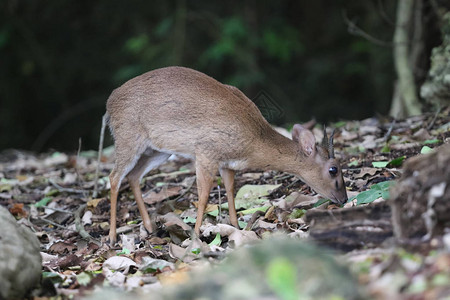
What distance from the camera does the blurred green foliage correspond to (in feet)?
37.1

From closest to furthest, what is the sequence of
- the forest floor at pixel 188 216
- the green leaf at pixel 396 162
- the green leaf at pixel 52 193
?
the forest floor at pixel 188 216 < the green leaf at pixel 396 162 < the green leaf at pixel 52 193

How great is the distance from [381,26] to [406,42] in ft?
11.1

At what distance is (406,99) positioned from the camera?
8.49m

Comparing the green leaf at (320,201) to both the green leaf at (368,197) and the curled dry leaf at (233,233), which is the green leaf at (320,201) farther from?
the curled dry leaf at (233,233)

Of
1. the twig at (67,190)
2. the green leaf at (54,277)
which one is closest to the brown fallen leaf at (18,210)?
the twig at (67,190)

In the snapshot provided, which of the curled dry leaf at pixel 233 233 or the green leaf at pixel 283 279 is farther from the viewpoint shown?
the curled dry leaf at pixel 233 233

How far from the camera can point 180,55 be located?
11078mm

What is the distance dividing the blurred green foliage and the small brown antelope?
18.1ft

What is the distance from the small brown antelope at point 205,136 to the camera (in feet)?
16.9

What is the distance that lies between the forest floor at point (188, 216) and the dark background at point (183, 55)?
3.79 metres

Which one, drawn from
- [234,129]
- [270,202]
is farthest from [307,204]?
[234,129]

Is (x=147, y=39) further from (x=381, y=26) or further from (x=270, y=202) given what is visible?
(x=270, y=202)

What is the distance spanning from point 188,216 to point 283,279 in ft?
11.0

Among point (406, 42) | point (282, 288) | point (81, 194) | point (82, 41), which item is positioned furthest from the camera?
point (82, 41)
